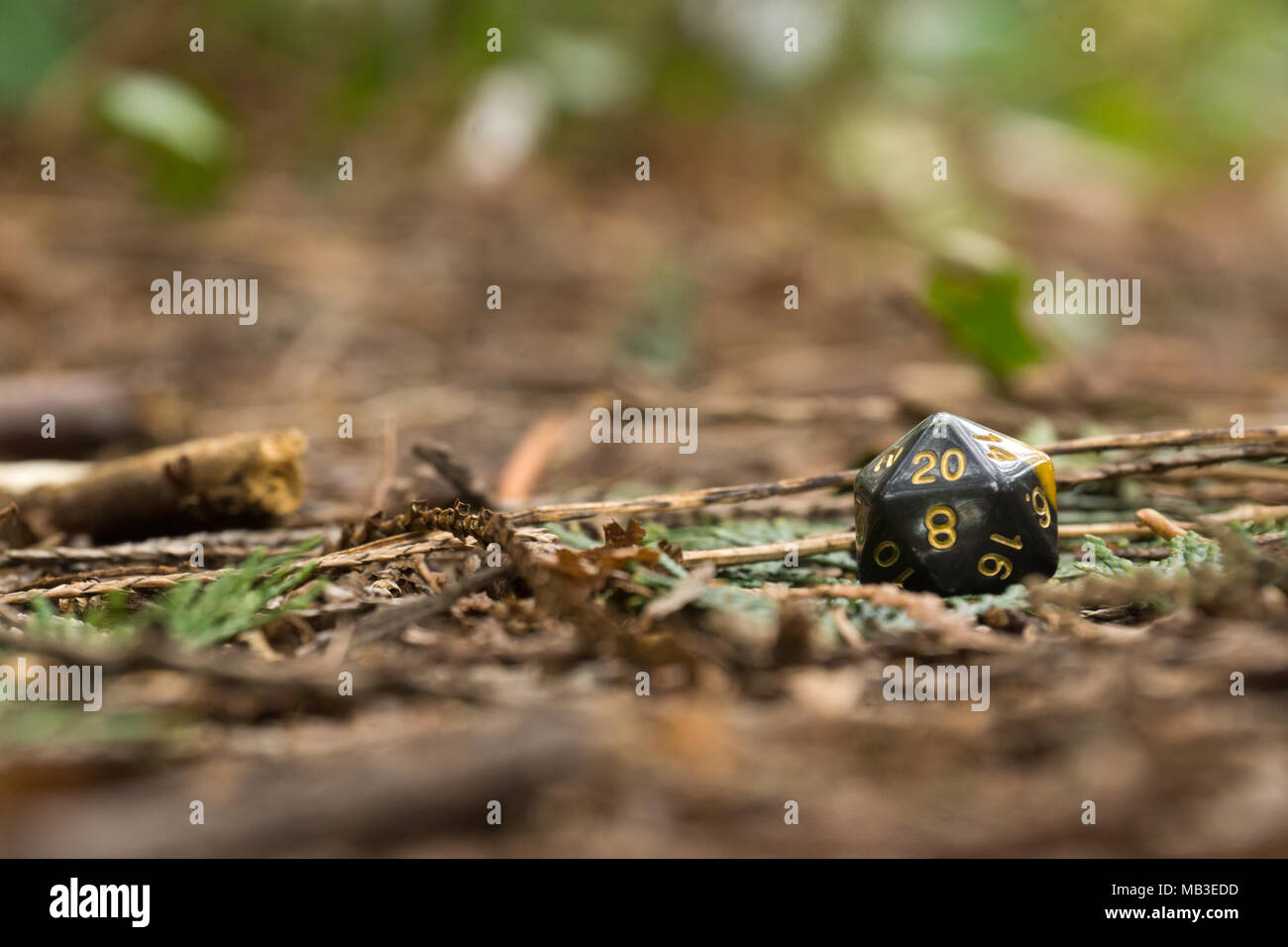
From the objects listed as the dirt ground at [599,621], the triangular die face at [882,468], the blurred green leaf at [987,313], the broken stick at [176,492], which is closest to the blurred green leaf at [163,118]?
the dirt ground at [599,621]

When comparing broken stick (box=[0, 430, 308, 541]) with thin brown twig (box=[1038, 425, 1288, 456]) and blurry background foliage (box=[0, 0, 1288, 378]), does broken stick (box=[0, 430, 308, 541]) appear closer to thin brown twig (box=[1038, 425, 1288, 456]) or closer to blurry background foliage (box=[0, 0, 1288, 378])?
thin brown twig (box=[1038, 425, 1288, 456])

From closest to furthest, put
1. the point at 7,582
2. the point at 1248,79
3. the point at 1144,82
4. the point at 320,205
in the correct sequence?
the point at 7,582 → the point at 320,205 → the point at 1144,82 → the point at 1248,79

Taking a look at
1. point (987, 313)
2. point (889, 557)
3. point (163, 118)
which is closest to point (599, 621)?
point (889, 557)

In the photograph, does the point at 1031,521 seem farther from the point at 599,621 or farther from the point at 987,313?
the point at 987,313

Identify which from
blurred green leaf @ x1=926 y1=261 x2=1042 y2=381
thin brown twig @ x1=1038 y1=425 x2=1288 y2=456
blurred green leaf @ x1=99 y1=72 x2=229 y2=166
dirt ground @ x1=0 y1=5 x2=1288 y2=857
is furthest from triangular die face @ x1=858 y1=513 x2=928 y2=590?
blurred green leaf @ x1=99 y1=72 x2=229 y2=166

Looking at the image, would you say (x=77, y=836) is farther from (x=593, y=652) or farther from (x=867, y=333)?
(x=867, y=333)

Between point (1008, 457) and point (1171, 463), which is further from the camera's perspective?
point (1171, 463)
